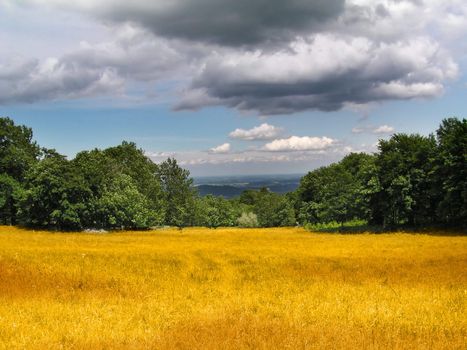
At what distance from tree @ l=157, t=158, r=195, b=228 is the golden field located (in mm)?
56927

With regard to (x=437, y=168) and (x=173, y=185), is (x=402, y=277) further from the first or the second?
(x=173, y=185)

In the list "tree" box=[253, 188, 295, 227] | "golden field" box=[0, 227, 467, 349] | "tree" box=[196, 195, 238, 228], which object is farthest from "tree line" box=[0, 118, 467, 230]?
"tree" box=[196, 195, 238, 228]

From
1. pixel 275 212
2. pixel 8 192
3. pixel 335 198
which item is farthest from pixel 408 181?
pixel 275 212

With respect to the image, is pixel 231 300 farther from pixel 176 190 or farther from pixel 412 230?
pixel 176 190

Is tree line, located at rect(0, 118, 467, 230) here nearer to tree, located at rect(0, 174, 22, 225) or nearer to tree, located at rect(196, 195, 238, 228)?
tree, located at rect(0, 174, 22, 225)

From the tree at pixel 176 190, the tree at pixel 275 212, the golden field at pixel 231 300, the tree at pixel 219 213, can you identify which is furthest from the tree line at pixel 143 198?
the tree at pixel 219 213

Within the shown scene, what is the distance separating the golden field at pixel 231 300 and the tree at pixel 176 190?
56.9 metres

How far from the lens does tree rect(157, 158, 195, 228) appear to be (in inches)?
3479

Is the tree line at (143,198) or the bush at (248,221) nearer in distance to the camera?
the tree line at (143,198)

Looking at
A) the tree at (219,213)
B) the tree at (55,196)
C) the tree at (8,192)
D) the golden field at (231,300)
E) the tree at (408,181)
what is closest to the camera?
the golden field at (231,300)

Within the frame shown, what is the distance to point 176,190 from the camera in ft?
295

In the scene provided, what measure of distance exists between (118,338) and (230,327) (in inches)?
120

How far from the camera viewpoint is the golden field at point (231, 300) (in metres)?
11.0

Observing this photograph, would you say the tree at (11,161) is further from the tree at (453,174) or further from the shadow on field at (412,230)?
the tree at (453,174)
